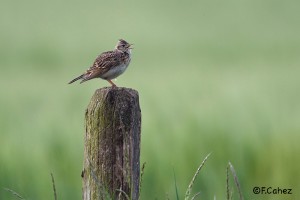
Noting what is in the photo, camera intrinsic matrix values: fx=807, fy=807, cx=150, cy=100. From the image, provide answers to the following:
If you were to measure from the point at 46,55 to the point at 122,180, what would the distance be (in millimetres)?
10151

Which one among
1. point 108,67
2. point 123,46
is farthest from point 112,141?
point 123,46

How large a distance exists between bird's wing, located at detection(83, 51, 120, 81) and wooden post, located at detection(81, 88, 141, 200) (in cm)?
176

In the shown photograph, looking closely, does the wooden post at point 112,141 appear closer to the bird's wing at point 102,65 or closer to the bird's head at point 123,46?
the bird's wing at point 102,65

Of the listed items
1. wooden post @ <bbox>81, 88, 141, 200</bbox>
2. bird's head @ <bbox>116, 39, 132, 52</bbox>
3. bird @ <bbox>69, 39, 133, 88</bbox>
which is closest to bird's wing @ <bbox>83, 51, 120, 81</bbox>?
bird @ <bbox>69, 39, 133, 88</bbox>

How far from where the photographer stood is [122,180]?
156 inches

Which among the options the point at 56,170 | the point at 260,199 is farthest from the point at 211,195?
the point at 56,170

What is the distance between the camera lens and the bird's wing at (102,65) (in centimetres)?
580

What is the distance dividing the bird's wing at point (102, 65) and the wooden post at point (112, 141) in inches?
69.3

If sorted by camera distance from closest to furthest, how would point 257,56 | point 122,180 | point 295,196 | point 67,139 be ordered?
point 122,180
point 295,196
point 67,139
point 257,56

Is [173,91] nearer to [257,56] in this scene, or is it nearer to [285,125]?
[285,125]

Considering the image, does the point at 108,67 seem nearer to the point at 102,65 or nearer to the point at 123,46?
the point at 102,65

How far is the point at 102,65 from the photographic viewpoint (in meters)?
5.85

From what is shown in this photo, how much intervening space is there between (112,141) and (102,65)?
6.37ft

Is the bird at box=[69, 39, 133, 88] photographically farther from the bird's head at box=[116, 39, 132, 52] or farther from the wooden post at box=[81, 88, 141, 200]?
the wooden post at box=[81, 88, 141, 200]
